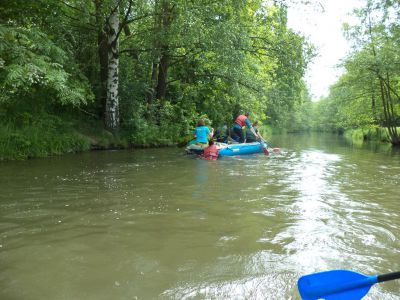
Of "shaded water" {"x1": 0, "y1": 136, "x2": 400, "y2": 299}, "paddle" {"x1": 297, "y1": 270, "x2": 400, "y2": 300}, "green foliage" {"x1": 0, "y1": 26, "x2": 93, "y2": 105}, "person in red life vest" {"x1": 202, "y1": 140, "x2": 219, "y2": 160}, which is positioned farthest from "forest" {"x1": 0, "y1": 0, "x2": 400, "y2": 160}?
"paddle" {"x1": 297, "y1": 270, "x2": 400, "y2": 300}

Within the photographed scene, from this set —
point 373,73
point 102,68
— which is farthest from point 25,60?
point 373,73

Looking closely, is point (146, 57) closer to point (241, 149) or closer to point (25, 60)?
point (241, 149)

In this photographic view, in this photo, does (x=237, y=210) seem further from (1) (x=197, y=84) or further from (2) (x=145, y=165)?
(1) (x=197, y=84)

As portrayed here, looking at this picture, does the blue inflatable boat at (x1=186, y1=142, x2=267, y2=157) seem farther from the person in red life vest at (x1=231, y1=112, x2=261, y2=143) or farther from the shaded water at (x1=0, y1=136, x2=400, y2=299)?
the shaded water at (x1=0, y1=136, x2=400, y2=299)

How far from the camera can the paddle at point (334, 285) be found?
219cm

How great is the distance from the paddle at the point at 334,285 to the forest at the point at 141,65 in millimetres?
6142

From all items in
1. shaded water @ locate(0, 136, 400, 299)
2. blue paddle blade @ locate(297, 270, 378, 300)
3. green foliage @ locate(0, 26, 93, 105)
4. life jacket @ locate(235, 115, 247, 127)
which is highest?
green foliage @ locate(0, 26, 93, 105)

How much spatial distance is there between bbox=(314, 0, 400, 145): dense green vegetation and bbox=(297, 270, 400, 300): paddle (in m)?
18.1

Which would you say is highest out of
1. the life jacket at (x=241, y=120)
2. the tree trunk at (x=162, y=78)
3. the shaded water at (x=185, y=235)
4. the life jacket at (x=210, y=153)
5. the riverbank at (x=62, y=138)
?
the tree trunk at (x=162, y=78)

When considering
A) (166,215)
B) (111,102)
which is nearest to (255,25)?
(111,102)

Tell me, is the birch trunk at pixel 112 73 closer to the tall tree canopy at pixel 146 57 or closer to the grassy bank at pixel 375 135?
the tall tree canopy at pixel 146 57

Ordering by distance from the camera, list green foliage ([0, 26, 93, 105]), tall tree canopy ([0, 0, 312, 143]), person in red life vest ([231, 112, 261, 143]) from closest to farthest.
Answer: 1. green foliage ([0, 26, 93, 105])
2. tall tree canopy ([0, 0, 312, 143])
3. person in red life vest ([231, 112, 261, 143])

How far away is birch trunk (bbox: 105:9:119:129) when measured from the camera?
502 inches

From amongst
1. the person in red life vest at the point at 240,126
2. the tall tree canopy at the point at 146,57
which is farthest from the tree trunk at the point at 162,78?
the person in red life vest at the point at 240,126
